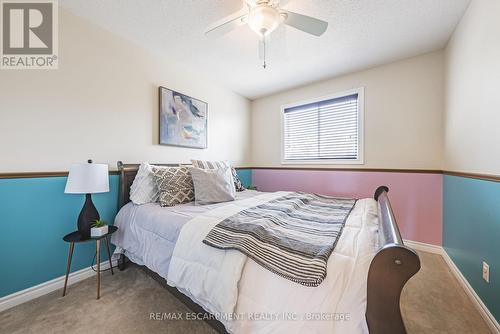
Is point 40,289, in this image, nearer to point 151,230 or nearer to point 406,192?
point 151,230

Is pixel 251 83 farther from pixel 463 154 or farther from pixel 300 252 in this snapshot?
pixel 300 252

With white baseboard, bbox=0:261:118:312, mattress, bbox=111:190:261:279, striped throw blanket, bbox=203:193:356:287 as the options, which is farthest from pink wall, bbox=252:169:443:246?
white baseboard, bbox=0:261:118:312

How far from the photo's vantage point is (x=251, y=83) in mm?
3197

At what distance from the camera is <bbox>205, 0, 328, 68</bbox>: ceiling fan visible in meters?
1.39

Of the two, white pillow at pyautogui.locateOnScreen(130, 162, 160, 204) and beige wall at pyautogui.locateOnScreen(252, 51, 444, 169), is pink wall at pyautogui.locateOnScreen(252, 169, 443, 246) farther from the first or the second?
white pillow at pyautogui.locateOnScreen(130, 162, 160, 204)

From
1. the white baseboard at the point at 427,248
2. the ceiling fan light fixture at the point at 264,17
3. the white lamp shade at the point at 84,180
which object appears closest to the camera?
the ceiling fan light fixture at the point at 264,17

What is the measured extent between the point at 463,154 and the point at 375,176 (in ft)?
3.13

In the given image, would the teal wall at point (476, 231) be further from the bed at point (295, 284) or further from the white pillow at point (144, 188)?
the white pillow at point (144, 188)

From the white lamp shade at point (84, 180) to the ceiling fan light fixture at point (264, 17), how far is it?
1686 mm

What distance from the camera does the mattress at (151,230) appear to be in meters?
1.42

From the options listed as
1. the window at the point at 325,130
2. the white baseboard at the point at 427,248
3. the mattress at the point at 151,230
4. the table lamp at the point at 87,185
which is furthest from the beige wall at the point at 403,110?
the table lamp at the point at 87,185

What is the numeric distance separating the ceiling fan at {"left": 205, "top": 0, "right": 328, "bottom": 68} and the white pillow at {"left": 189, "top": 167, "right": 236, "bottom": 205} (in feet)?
4.30

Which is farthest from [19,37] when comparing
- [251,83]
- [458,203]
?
[458,203]

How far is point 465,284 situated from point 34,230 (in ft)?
11.8
